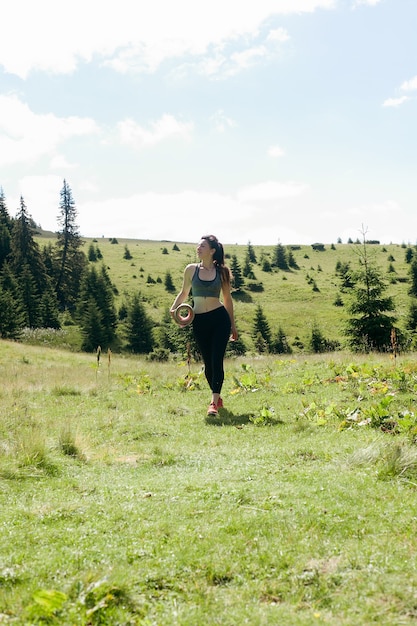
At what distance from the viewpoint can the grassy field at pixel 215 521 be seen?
237 cm

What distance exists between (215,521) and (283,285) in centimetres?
8513

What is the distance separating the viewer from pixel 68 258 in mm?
74688

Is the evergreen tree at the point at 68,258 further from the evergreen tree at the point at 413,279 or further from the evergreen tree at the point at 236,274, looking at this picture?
the evergreen tree at the point at 413,279

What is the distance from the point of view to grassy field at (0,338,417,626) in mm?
2367

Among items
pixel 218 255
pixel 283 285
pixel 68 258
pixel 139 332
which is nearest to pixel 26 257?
pixel 68 258

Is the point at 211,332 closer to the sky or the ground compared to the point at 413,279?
closer to the ground

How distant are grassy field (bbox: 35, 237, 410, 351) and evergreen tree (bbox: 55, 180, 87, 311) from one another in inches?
292

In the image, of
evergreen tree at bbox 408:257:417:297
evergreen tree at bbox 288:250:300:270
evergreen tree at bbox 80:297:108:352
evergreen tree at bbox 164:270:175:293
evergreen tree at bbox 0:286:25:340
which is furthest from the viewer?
evergreen tree at bbox 288:250:300:270

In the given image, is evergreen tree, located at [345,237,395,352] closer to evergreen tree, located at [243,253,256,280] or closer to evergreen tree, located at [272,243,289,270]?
evergreen tree, located at [243,253,256,280]

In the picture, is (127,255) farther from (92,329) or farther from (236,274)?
(92,329)

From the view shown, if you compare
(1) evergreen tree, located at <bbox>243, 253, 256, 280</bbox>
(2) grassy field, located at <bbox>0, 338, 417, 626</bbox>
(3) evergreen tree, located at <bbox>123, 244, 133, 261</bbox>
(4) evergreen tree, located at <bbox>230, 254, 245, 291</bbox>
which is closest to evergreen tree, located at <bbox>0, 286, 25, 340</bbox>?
(4) evergreen tree, located at <bbox>230, 254, 245, 291</bbox>

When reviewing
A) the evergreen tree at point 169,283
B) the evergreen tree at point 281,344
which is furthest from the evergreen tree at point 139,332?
the evergreen tree at point 169,283

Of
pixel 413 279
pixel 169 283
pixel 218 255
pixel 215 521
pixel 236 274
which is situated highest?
pixel 236 274

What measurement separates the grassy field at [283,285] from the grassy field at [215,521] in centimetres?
5192
